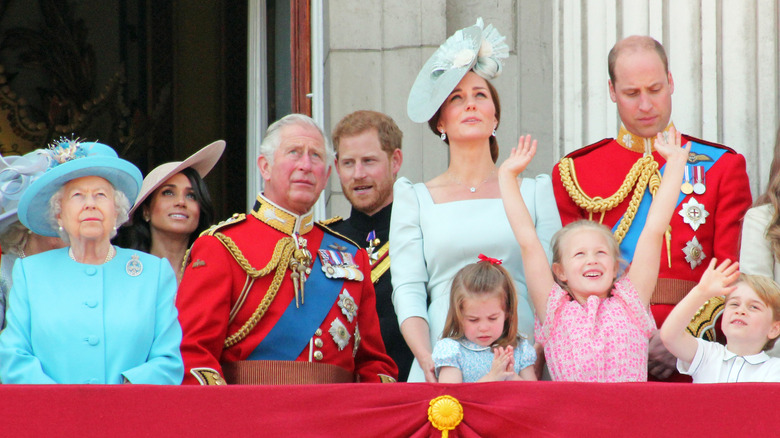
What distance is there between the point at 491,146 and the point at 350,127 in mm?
867

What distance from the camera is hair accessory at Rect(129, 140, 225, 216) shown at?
4.81 m

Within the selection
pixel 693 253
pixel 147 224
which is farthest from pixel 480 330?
pixel 147 224

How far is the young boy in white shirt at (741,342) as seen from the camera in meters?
3.76

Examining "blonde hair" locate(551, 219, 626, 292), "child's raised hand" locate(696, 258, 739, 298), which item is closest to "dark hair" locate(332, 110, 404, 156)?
"blonde hair" locate(551, 219, 626, 292)

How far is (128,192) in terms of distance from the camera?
3.91m

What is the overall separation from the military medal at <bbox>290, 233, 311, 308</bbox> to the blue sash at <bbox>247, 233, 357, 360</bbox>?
22 mm

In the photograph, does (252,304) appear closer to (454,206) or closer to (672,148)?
(454,206)

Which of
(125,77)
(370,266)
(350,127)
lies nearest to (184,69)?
(125,77)

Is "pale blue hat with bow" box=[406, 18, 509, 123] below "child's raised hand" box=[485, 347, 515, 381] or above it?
Answer: above

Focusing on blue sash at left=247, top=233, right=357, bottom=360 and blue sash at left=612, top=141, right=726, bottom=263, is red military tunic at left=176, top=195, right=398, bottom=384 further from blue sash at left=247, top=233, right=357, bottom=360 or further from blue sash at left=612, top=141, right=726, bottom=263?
blue sash at left=612, top=141, right=726, bottom=263

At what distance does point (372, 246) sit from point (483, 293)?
1.28 m

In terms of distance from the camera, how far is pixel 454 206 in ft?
13.8

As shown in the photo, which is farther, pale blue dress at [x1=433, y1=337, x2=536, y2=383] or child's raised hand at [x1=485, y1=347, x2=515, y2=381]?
pale blue dress at [x1=433, y1=337, x2=536, y2=383]

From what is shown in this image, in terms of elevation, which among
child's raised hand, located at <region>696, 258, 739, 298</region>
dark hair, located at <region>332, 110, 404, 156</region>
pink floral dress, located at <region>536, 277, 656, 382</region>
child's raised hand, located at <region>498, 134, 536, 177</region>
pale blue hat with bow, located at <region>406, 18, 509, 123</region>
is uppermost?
pale blue hat with bow, located at <region>406, 18, 509, 123</region>
